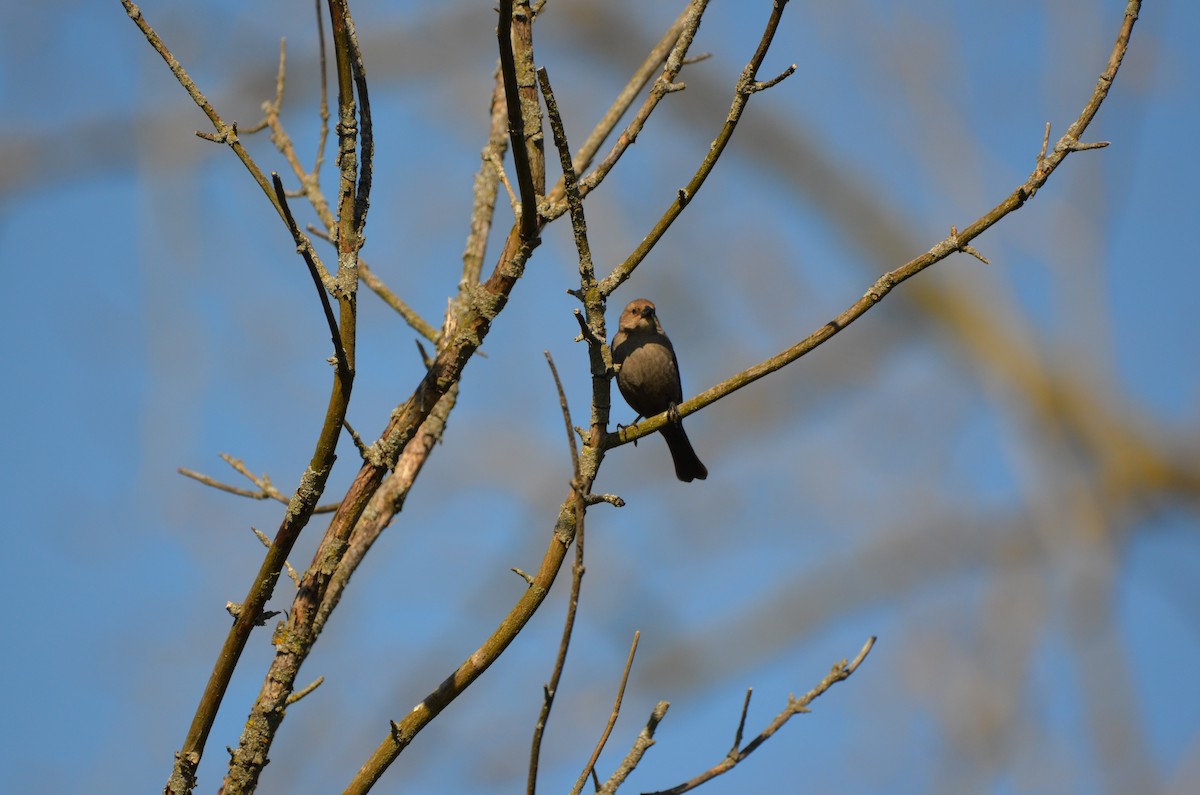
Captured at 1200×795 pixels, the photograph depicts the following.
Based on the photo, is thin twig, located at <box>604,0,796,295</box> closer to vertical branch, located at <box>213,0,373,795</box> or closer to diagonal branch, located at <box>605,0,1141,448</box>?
diagonal branch, located at <box>605,0,1141,448</box>

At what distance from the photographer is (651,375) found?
559 cm

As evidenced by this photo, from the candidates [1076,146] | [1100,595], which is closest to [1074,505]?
[1100,595]

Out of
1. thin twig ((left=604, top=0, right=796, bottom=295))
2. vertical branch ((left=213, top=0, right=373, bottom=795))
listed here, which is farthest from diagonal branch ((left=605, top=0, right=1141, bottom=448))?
vertical branch ((left=213, top=0, right=373, bottom=795))

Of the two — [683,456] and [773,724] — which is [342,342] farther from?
[683,456]

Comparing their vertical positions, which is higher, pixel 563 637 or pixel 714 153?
pixel 714 153

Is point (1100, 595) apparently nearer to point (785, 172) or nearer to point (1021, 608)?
point (1021, 608)

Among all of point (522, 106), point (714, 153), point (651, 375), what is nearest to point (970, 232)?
point (714, 153)

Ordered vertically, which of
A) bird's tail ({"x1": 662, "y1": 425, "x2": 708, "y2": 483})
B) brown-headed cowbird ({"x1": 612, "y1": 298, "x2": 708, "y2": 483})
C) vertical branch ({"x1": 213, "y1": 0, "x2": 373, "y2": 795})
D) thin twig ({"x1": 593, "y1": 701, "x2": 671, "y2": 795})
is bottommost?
thin twig ({"x1": 593, "y1": 701, "x2": 671, "y2": 795})

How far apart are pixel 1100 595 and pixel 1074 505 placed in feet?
2.38

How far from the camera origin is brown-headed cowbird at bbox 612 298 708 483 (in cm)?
560

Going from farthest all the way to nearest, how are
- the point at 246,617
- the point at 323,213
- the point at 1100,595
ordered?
1. the point at 1100,595
2. the point at 323,213
3. the point at 246,617

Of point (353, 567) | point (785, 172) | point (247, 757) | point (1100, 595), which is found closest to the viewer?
point (247, 757)

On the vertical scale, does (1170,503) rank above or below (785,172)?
below

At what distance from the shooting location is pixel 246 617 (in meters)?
2.40
